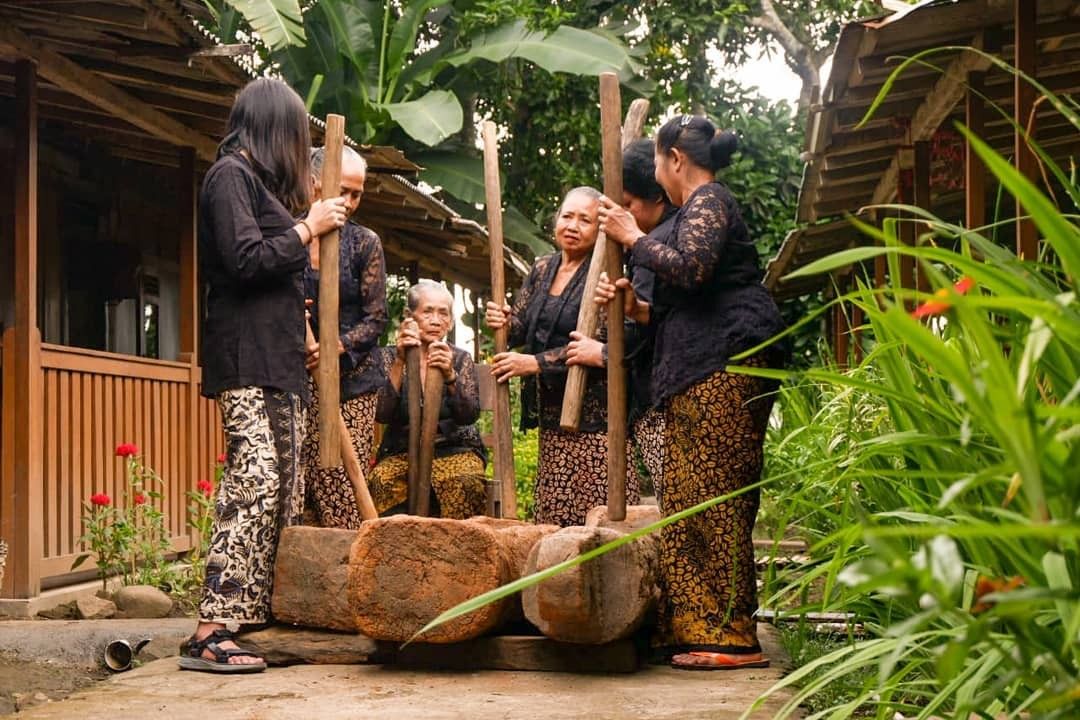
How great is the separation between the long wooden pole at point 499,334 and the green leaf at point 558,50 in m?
8.22

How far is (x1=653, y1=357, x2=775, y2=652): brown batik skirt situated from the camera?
173 inches

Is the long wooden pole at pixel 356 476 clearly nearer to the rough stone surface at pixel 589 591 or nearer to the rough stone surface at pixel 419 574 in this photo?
the rough stone surface at pixel 419 574

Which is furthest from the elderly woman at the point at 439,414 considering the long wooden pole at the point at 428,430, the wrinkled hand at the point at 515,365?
the wrinkled hand at the point at 515,365

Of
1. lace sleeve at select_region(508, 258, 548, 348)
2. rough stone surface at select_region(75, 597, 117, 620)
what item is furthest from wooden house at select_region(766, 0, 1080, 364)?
rough stone surface at select_region(75, 597, 117, 620)

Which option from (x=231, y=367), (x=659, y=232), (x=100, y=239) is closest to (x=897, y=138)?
(x=659, y=232)

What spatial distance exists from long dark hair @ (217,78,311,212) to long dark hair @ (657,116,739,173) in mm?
1204

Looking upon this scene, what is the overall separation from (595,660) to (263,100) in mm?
2093

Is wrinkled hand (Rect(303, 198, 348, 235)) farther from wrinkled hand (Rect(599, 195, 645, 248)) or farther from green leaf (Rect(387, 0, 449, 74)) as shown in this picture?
green leaf (Rect(387, 0, 449, 74))

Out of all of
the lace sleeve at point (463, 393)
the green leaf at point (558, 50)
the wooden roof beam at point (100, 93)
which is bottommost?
the lace sleeve at point (463, 393)

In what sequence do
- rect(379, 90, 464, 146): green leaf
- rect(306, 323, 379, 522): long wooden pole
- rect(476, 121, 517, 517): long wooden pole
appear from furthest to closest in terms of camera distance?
rect(379, 90, 464, 146): green leaf < rect(476, 121, 517, 517): long wooden pole < rect(306, 323, 379, 522): long wooden pole

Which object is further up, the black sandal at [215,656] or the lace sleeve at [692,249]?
the lace sleeve at [692,249]

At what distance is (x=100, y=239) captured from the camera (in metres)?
11.0

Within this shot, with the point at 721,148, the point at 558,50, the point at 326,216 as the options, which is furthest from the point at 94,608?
the point at 558,50

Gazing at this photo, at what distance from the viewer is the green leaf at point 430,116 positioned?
13.3 meters
